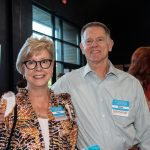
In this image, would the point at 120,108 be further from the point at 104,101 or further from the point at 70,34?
the point at 70,34

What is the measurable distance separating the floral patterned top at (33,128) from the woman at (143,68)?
108cm

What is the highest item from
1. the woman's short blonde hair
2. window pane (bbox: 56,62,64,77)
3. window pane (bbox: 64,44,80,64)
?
window pane (bbox: 64,44,80,64)

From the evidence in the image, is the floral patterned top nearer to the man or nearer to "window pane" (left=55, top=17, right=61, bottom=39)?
the man

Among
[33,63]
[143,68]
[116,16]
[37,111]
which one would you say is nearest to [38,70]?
[33,63]

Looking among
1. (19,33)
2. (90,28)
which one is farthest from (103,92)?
(19,33)

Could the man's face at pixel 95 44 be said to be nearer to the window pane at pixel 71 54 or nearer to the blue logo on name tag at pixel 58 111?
the blue logo on name tag at pixel 58 111

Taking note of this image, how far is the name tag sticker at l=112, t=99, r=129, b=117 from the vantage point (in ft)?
7.88

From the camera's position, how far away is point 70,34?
34.0 feet

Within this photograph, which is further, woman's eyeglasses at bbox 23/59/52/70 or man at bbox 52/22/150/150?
man at bbox 52/22/150/150

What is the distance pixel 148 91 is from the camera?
2.86 m

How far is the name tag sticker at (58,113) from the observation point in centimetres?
195

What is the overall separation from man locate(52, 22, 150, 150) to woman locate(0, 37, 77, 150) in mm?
357

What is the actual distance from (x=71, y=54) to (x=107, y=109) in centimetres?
801

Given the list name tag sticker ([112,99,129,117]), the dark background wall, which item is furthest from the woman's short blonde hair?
the dark background wall
